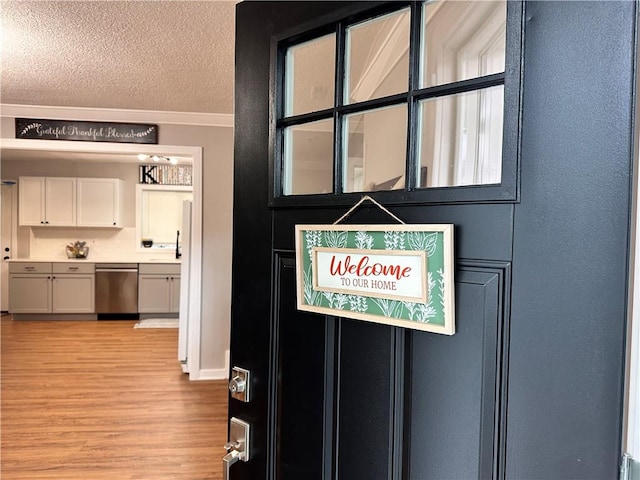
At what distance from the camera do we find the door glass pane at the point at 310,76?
0.94 metres

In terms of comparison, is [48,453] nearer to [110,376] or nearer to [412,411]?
[110,376]

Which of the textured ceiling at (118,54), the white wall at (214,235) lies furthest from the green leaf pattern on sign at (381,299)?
the white wall at (214,235)

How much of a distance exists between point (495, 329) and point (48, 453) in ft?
10.1

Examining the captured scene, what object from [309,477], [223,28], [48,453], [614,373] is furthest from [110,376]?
[614,373]

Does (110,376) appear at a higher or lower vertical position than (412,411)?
lower

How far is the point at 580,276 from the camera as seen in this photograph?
62 cm

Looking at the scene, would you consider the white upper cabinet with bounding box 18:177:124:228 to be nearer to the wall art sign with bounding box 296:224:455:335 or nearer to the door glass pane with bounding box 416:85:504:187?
the wall art sign with bounding box 296:224:455:335

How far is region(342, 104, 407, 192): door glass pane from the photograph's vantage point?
0.85m

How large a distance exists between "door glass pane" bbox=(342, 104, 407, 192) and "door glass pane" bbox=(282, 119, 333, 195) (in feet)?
0.16

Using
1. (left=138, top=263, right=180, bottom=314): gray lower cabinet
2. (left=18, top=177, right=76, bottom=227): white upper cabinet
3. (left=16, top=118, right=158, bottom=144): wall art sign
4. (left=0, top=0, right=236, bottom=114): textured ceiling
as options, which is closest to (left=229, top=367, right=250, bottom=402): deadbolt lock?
(left=0, top=0, right=236, bottom=114): textured ceiling

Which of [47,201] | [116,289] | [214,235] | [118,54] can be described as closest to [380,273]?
[118,54]

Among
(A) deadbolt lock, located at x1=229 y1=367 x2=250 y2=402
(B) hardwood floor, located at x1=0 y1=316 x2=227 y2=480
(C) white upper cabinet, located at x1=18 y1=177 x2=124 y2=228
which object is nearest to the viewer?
(A) deadbolt lock, located at x1=229 y1=367 x2=250 y2=402

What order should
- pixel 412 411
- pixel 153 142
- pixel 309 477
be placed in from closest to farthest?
pixel 412 411, pixel 309 477, pixel 153 142

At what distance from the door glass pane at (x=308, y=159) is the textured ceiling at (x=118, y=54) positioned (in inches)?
55.6
